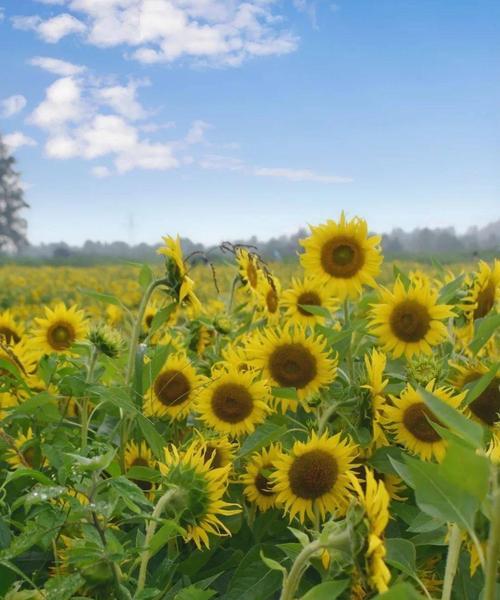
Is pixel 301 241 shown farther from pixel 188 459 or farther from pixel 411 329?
pixel 188 459

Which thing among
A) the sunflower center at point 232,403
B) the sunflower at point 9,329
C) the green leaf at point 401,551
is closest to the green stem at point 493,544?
the green leaf at point 401,551

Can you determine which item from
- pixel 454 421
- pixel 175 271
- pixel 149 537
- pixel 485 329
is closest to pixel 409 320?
pixel 485 329

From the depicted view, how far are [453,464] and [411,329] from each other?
0.88m

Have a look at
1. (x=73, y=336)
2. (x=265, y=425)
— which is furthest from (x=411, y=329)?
(x=73, y=336)

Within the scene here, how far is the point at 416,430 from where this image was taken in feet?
3.77

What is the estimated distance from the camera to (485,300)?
1660mm

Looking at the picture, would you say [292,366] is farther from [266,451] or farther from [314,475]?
[314,475]

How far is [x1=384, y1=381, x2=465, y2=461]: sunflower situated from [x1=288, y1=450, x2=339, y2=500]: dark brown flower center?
5.6 inches

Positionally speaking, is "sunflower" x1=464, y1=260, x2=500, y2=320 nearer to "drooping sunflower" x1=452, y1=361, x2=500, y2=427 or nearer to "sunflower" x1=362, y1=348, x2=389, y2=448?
"drooping sunflower" x1=452, y1=361, x2=500, y2=427

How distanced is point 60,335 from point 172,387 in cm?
52

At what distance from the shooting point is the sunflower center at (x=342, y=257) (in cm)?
153

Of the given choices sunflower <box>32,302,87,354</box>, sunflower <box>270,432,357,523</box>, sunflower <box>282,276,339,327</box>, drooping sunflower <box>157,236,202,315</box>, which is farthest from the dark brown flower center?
sunflower <box>32,302,87,354</box>

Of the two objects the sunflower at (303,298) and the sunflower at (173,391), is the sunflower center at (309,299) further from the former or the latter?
the sunflower at (173,391)

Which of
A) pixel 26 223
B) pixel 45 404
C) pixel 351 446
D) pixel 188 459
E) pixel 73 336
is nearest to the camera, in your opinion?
pixel 188 459
